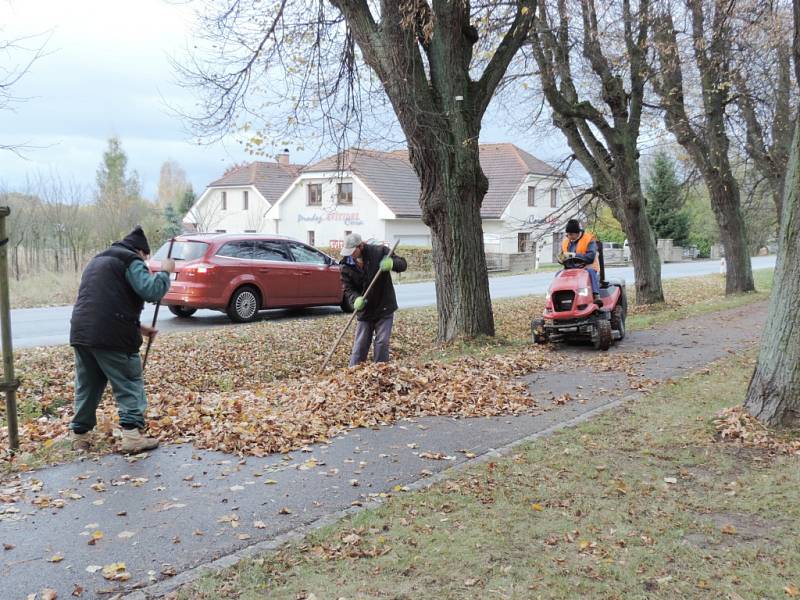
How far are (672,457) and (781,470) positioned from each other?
0.80 metres

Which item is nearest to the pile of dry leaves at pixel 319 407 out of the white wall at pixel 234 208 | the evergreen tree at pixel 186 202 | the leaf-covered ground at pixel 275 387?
the leaf-covered ground at pixel 275 387

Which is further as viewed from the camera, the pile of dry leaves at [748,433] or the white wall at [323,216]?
the white wall at [323,216]

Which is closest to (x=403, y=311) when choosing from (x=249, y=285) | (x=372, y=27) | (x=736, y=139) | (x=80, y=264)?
(x=249, y=285)

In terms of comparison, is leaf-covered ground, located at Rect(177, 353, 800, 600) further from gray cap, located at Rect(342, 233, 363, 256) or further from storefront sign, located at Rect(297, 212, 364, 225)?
storefront sign, located at Rect(297, 212, 364, 225)

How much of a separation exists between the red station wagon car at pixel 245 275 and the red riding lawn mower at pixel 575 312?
22.1 feet

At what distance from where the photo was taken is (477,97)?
39.1 ft

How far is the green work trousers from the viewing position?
629cm

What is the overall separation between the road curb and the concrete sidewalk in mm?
36

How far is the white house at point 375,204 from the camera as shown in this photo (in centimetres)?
4447

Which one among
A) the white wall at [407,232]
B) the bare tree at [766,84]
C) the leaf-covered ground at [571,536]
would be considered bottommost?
the leaf-covered ground at [571,536]

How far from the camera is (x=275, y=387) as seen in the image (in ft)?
32.4

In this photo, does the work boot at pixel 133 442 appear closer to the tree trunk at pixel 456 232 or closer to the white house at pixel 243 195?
the tree trunk at pixel 456 232

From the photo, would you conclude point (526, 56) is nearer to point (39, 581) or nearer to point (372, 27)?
point (372, 27)

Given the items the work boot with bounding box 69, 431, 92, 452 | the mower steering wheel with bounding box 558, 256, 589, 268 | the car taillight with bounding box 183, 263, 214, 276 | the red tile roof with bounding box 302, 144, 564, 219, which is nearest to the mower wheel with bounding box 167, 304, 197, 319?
the car taillight with bounding box 183, 263, 214, 276
